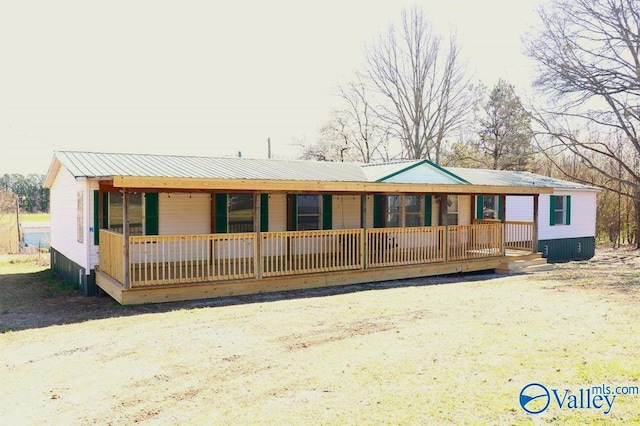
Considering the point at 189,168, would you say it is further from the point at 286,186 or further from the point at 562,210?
the point at 562,210

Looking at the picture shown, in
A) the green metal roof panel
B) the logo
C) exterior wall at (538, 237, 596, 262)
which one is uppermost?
the green metal roof panel

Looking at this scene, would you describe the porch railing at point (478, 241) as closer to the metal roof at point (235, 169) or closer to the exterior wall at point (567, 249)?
the metal roof at point (235, 169)

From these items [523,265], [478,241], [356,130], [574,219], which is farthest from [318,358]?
[356,130]

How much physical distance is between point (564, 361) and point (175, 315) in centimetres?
587

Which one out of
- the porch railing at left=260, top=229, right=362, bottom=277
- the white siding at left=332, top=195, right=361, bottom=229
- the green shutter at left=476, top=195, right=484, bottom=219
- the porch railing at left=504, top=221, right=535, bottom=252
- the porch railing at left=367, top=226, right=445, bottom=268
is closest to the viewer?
the porch railing at left=260, top=229, right=362, bottom=277

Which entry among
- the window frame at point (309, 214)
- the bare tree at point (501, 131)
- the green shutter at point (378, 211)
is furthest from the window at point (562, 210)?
the window frame at point (309, 214)

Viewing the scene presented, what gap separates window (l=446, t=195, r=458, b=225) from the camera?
53.7ft

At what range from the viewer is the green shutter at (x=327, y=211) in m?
13.9

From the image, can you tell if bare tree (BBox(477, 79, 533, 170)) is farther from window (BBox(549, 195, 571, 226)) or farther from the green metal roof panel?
the green metal roof panel

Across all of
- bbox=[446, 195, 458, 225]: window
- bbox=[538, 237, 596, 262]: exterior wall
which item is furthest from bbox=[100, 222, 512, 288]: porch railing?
bbox=[538, 237, 596, 262]: exterior wall

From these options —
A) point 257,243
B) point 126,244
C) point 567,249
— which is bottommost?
point 567,249

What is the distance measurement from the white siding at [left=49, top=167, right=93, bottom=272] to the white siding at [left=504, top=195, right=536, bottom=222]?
1431 centimetres

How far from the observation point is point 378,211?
14867 mm

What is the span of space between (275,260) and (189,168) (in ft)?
10.9
